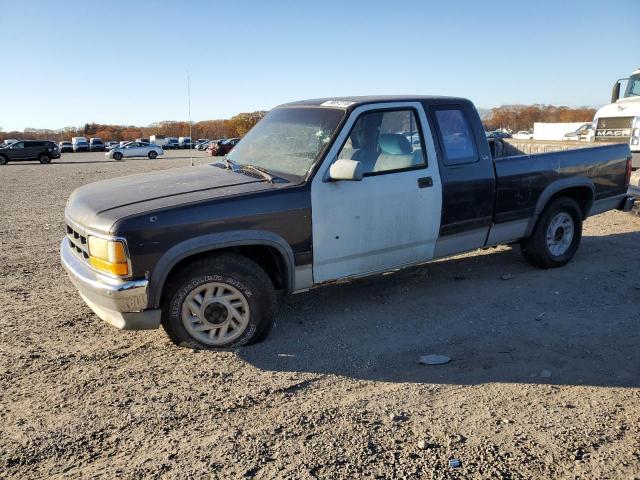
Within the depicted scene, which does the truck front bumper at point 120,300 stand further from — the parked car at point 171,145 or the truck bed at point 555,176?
the parked car at point 171,145

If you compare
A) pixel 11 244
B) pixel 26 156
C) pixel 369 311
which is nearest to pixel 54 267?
pixel 11 244

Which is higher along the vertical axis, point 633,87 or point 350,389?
point 633,87

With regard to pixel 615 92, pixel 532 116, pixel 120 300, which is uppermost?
pixel 532 116

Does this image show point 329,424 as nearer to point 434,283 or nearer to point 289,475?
point 289,475

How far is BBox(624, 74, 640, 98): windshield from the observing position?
15297mm

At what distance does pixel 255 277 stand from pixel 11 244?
5.87 m

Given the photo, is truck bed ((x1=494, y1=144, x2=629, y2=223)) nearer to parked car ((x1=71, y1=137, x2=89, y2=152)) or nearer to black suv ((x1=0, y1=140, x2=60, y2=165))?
black suv ((x1=0, y1=140, x2=60, y2=165))

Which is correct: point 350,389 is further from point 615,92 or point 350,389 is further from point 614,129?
point 615,92

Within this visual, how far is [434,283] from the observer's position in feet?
19.1

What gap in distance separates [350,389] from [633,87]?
1592 cm

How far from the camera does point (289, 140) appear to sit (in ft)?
15.9

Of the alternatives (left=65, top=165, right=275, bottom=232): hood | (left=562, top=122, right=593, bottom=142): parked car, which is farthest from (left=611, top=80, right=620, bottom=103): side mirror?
(left=65, top=165, right=275, bottom=232): hood

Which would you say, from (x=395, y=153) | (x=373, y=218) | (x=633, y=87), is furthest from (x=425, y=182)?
(x=633, y=87)

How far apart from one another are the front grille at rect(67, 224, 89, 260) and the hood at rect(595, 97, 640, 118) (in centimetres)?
1442
